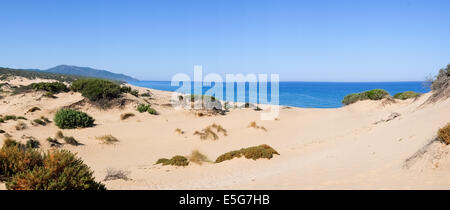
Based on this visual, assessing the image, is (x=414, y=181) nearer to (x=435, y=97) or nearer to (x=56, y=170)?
(x=56, y=170)

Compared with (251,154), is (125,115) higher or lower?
higher

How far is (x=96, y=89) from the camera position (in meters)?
24.4

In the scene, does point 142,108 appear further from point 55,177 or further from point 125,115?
point 55,177

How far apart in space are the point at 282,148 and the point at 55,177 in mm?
10662

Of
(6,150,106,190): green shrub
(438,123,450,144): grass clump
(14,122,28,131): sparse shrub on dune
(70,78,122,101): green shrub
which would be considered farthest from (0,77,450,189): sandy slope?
(70,78,122,101): green shrub

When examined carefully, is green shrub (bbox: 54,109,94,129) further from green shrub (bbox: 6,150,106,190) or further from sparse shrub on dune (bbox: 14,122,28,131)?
green shrub (bbox: 6,150,106,190)

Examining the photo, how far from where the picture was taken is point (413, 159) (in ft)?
21.6

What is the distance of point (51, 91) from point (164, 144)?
16678 mm

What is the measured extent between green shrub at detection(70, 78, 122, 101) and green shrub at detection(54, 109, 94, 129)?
6745 mm

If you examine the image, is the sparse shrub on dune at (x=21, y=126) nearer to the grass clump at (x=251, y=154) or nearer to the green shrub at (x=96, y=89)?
the green shrub at (x=96, y=89)

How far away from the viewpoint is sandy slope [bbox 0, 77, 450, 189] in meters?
6.48

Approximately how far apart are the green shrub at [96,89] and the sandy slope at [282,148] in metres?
1.33

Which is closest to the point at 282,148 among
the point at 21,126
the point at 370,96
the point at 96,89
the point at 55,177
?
the point at 55,177

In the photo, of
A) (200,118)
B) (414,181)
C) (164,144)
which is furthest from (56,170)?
(200,118)
